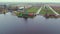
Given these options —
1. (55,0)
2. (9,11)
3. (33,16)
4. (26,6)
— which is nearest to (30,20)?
(33,16)

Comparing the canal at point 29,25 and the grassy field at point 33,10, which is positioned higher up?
the grassy field at point 33,10

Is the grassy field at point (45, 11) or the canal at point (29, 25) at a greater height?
the grassy field at point (45, 11)

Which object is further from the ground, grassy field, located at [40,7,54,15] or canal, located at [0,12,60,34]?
grassy field, located at [40,7,54,15]

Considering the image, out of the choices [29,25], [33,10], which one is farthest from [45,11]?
[29,25]

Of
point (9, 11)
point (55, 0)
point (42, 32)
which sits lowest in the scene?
point (42, 32)

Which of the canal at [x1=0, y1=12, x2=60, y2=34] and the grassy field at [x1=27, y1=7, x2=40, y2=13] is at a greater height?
the grassy field at [x1=27, y1=7, x2=40, y2=13]

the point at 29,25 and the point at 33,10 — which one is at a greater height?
the point at 33,10

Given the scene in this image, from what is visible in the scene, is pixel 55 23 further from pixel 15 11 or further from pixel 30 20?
pixel 15 11

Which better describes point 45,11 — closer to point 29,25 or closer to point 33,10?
point 33,10
